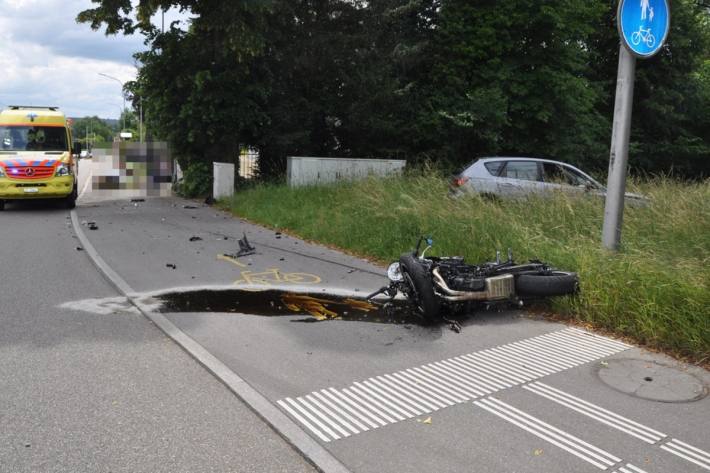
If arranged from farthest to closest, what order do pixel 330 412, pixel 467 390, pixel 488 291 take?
1. pixel 488 291
2. pixel 467 390
3. pixel 330 412

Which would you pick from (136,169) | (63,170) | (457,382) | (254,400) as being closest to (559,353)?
(457,382)

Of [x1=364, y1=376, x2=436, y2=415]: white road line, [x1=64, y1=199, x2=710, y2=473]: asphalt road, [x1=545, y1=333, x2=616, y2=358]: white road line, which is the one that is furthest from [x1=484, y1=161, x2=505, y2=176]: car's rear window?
[x1=364, y1=376, x2=436, y2=415]: white road line

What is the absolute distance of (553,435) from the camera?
12.5 ft

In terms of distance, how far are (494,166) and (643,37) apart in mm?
6246

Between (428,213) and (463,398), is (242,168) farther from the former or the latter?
(463,398)

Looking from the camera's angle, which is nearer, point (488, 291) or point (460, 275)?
point (488, 291)

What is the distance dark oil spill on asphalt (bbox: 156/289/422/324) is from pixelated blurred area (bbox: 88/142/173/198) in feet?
46.7

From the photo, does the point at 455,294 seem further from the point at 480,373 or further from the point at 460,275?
the point at 480,373

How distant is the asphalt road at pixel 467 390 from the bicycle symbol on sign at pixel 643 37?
11.0 ft

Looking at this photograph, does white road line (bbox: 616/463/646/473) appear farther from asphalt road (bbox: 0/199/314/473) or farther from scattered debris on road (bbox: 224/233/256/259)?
scattered debris on road (bbox: 224/233/256/259)

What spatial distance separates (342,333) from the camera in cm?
591

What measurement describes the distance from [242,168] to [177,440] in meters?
18.7

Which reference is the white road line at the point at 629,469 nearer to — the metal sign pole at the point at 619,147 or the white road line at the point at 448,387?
the white road line at the point at 448,387

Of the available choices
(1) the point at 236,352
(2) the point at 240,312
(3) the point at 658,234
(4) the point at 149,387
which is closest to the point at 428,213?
(3) the point at 658,234
